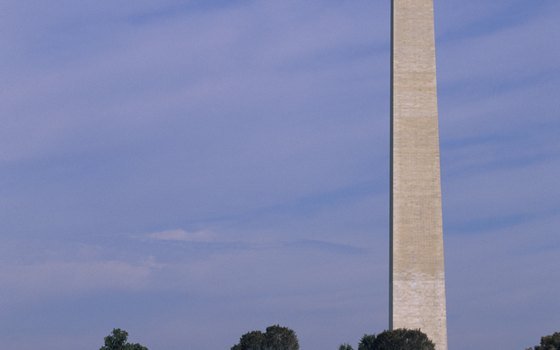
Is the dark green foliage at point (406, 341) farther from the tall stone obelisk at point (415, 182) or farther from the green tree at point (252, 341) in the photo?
the green tree at point (252, 341)

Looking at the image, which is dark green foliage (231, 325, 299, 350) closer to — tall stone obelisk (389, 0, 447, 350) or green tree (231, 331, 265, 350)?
green tree (231, 331, 265, 350)

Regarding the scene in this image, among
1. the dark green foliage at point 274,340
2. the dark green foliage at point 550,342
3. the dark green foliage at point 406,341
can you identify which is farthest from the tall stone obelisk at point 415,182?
the dark green foliage at point 274,340

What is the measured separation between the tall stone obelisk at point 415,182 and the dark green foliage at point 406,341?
1.30 m

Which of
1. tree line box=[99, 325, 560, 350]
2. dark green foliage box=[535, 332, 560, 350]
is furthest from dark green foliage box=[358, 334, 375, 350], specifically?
dark green foliage box=[535, 332, 560, 350]

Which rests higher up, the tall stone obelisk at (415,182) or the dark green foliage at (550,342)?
the tall stone obelisk at (415,182)

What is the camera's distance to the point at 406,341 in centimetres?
6700

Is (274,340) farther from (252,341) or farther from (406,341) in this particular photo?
(406,341)

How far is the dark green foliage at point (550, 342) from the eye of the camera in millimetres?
74438

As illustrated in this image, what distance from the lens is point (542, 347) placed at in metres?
75.6

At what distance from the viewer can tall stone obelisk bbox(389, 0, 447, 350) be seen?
69312 mm

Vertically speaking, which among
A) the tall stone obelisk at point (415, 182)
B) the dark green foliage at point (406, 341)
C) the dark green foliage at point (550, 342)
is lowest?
the dark green foliage at point (406, 341)

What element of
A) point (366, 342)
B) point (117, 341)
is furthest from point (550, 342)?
point (117, 341)

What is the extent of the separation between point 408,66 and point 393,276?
11.7 meters

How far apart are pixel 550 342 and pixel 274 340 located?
17879mm
